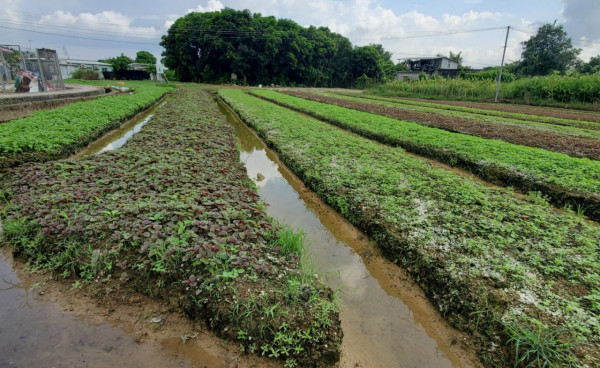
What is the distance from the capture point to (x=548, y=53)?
1598 inches

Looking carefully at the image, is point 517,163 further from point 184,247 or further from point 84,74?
point 84,74

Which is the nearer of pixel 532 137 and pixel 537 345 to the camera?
pixel 537 345

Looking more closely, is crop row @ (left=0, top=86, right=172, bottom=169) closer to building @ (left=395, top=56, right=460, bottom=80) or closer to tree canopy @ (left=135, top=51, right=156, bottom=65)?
building @ (left=395, top=56, right=460, bottom=80)

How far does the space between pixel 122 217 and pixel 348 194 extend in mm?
3638

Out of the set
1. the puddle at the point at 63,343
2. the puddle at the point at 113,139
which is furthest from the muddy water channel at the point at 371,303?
the puddle at the point at 113,139

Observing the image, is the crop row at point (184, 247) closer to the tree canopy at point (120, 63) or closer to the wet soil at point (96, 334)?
the wet soil at point (96, 334)

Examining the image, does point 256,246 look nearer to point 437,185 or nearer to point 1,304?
point 1,304

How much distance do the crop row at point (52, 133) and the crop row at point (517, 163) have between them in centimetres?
958

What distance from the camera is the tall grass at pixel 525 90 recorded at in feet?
73.0

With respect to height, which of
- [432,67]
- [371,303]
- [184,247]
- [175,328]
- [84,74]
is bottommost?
[371,303]

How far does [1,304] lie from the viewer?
3021 millimetres

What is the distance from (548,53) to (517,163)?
48.1 m

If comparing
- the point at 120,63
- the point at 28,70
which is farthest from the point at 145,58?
the point at 28,70

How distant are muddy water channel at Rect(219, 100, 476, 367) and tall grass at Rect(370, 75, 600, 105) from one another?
2779cm
